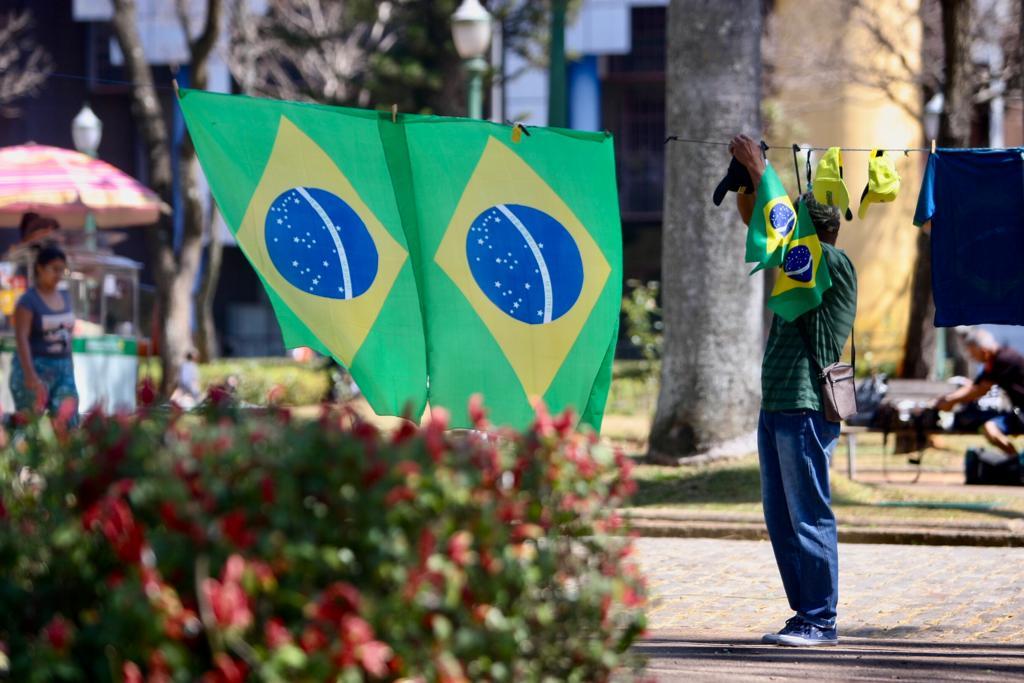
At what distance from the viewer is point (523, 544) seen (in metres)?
3.70

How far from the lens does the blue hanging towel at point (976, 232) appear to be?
27.6ft

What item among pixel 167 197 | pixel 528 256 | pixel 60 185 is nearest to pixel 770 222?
pixel 528 256

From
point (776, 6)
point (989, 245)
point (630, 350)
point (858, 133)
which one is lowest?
point (630, 350)

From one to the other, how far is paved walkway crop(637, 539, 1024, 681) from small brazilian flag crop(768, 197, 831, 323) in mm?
1421

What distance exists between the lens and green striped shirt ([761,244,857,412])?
6.43 meters

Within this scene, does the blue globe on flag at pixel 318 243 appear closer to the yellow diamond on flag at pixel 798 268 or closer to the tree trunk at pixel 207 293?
the yellow diamond on flag at pixel 798 268

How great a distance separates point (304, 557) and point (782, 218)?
3.75 meters

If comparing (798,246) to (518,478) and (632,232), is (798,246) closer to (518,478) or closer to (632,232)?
(518,478)

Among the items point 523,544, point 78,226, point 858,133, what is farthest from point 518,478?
point 858,133

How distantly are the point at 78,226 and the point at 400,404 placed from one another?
13381 mm

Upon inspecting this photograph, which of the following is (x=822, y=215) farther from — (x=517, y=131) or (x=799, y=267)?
(x=517, y=131)

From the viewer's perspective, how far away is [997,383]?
12.9 metres

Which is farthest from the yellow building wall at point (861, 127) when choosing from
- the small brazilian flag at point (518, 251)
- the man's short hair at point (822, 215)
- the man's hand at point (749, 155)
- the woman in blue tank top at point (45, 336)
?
the man's hand at point (749, 155)

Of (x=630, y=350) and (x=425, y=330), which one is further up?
(x=425, y=330)
